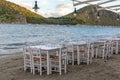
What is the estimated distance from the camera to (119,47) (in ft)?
55.9

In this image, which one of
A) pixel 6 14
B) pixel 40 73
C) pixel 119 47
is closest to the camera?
pixel 40 73

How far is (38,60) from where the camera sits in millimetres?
10242

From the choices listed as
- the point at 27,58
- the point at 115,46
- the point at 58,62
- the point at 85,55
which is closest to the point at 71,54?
the point at 85,55

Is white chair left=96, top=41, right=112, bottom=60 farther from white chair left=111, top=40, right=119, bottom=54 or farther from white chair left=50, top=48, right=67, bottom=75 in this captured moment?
white chair left=50, top=48, right=67, bottom=75

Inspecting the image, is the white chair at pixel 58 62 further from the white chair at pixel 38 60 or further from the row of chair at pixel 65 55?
the white chair at pixel 38 60

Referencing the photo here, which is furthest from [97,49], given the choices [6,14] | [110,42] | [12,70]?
[6,14]

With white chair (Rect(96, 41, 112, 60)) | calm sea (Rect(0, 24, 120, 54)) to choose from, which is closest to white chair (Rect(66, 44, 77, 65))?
white chair (Rect(96, 41, 112, 60))

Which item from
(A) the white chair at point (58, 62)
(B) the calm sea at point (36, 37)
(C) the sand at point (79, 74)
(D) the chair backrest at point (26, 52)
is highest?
(D) the chair backrest at point (26, 52)

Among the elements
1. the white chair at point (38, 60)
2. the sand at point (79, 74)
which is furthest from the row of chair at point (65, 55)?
the sand at point (79, 74)

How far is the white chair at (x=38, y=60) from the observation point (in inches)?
397

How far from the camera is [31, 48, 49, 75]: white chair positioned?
33.1 feet

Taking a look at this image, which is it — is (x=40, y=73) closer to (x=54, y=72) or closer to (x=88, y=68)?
(x=54, y=72)

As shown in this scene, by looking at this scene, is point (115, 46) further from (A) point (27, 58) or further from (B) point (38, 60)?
(B) point (38, 60)

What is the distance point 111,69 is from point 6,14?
6350 inches
